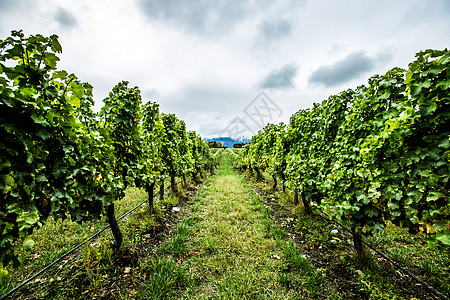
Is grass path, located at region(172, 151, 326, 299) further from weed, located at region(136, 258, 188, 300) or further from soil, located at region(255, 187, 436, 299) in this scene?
soil, located at region(255, 187, 436, 299)

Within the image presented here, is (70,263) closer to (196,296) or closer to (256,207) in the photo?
(196,296)

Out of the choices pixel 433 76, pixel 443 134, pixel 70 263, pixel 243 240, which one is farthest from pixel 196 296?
pixel 433 76

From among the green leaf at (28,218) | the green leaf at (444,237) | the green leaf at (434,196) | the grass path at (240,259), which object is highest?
the green leaf at (28,218)

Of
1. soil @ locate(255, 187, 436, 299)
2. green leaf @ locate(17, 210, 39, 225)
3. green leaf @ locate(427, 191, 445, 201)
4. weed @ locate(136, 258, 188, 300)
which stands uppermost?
green leaf @ locate(17, 210, 39, 225)

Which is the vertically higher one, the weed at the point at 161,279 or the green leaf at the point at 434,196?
the green leaf at the point at 434,196

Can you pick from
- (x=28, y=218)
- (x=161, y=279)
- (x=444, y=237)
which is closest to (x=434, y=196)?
(x=444, y=237)

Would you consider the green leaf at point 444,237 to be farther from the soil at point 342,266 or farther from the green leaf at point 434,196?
the soil at point 342,266

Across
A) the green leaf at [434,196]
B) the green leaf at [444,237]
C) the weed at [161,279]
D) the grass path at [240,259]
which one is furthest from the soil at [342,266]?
the weed at [161,279]

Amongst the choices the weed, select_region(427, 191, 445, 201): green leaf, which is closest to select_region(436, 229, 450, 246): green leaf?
select_region(427, 191, 445, 201): green leaf

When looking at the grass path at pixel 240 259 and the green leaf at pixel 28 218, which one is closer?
the green leaf at pixel 28 218

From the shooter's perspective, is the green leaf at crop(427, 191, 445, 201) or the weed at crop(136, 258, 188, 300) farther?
the weed at crop(136, 258, 188, 300)

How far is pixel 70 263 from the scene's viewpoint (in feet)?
10.6

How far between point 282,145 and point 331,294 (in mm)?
4830

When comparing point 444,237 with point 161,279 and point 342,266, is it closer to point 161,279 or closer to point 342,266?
point 342,266
